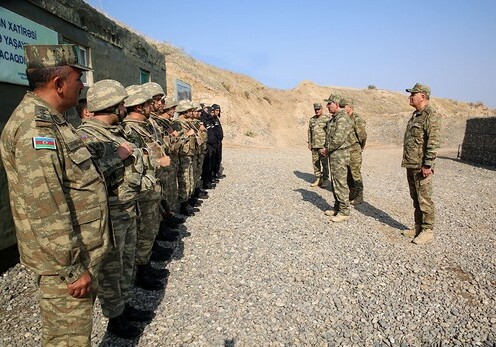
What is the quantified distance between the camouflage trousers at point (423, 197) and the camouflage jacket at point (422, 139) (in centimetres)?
19

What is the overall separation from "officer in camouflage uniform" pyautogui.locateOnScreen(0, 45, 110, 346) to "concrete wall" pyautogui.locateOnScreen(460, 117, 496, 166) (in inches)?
655

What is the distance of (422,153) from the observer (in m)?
4.84

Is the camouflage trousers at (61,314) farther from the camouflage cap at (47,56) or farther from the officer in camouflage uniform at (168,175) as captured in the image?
the officer in camouflage uniform at (168,175)

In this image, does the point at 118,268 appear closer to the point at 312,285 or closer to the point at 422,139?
the point at 312,285

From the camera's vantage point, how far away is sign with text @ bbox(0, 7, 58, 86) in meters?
3.72

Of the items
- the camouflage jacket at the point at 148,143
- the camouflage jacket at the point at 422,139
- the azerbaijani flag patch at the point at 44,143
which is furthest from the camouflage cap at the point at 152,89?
the camouflage jacket at the point at 422,139

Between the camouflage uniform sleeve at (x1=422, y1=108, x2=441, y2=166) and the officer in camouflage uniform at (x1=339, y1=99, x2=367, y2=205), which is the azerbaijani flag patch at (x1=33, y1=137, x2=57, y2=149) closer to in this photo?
the camouflage uniform sleeve at (x1=422, y1=108, x2=441, y2=166)

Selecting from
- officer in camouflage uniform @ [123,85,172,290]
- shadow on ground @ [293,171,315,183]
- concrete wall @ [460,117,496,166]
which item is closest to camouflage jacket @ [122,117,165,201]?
officer in camouflage uniform @ [123,85,172,290]

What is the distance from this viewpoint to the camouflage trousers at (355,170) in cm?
718

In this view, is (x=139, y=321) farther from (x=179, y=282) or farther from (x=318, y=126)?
(x=318, y=126)

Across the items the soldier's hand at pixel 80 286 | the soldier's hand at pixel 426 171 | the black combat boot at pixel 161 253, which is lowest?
the black combat boot at pixel 161 253

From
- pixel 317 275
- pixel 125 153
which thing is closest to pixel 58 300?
pixel 125 153

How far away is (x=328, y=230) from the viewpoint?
18.4 ft

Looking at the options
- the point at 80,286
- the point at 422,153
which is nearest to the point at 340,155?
the point at 422,153
